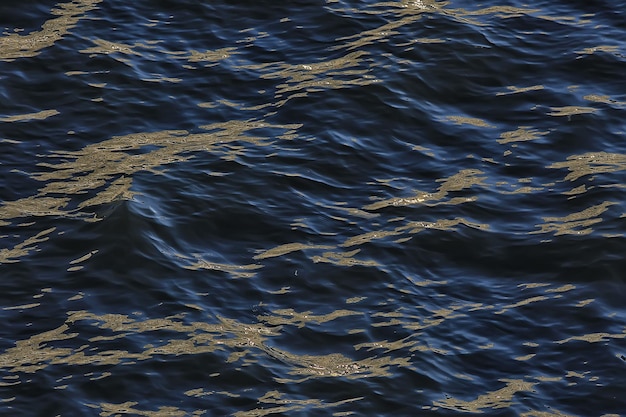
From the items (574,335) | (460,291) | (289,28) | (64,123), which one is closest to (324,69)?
(289,28)

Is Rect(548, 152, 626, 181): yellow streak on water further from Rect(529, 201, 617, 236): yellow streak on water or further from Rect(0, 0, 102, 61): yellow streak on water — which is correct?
Rect(0, 0, 102, 61): yellow streak on water

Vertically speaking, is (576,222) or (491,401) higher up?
(576,222)

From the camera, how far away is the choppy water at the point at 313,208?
41.5ft

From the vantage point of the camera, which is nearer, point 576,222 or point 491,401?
point 491,401

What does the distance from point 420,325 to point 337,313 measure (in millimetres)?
1000

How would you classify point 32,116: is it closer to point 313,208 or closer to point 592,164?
point 313,208

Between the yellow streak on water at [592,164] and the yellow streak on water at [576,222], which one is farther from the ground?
the yellow streak on water at [592,164]

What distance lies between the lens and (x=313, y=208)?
50.9 feet

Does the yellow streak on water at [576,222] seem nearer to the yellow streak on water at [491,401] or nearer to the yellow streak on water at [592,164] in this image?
the yellow streak on water at [592,164]

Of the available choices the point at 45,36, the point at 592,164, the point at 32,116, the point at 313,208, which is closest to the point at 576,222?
the point at 592,164

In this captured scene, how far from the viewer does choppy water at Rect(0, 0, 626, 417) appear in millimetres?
12648

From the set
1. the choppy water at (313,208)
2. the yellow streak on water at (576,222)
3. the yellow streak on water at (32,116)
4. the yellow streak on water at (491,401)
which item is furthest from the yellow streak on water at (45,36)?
the yellow streak on water at (491,401)

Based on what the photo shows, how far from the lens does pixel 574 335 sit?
13547mm

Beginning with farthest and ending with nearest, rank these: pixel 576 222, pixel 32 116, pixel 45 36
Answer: pixel 45 36
pixel 32 116
pixel 576 222
